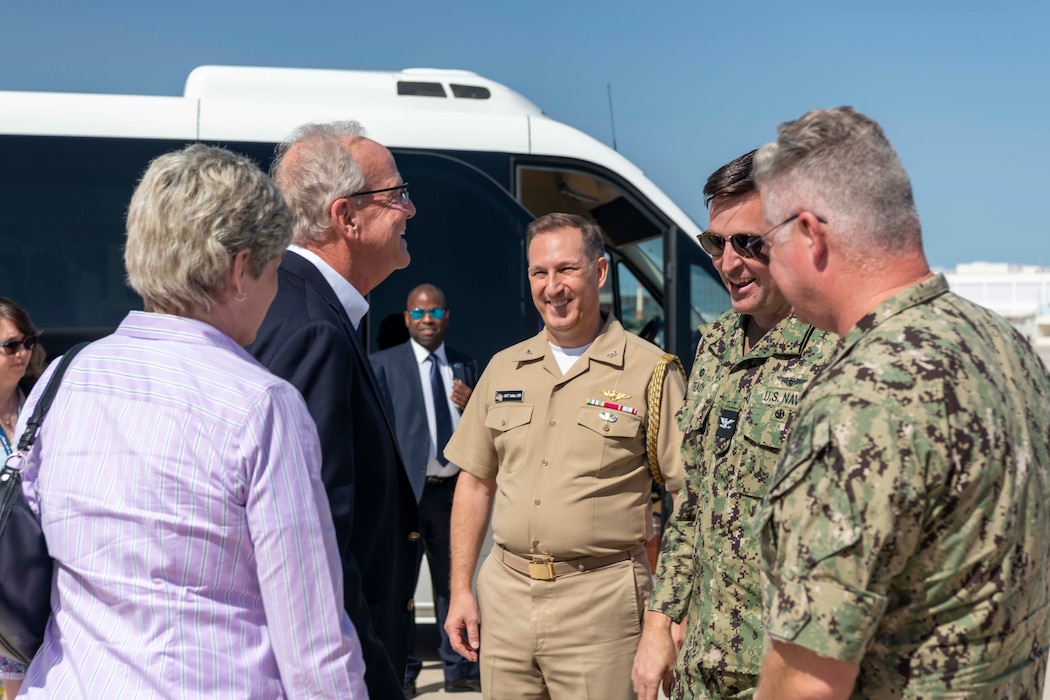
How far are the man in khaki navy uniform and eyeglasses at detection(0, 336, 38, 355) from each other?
2.16 metres

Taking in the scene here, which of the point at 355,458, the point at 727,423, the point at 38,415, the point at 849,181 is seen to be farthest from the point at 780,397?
the point at 38,415

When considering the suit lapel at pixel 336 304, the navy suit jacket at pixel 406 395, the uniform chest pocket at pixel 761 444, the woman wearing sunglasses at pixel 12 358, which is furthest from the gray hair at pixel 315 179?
the navy suit jacket at pixel 406 395

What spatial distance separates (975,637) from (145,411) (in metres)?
1.34

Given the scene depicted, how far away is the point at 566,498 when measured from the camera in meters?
3.31

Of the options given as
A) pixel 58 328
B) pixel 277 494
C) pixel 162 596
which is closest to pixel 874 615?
pixel 277 494

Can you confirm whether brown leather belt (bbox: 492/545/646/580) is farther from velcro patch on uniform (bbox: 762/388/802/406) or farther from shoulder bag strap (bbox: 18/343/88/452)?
shoulder bag strap (bbox: 18/343/88/452)

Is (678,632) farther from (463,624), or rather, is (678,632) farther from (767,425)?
(463,624)

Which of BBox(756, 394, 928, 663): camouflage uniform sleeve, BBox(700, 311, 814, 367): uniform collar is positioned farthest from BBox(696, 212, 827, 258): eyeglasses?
BBox(756, 394, 928, 663): camouflage uniform sleeve

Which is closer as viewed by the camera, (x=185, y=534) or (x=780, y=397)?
(x=185, y=534)

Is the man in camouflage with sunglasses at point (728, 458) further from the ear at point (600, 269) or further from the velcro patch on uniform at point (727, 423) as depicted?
the ear at point (600, 269)

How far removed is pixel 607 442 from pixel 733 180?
101 cm

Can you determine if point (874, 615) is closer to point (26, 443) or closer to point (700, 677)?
point (700, 677)

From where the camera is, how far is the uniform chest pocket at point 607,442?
11.0ft

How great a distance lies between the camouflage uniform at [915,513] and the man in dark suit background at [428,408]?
4.38m
